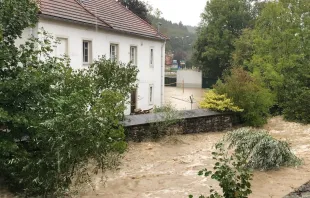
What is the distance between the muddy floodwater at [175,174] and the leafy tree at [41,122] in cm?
93

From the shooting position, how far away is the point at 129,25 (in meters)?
22.0

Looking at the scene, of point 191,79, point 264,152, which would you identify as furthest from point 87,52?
point 191,79

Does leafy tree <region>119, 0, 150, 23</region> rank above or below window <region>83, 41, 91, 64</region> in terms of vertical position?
above

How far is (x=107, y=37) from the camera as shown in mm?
19172

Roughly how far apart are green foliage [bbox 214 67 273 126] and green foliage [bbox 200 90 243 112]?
0.51 metres

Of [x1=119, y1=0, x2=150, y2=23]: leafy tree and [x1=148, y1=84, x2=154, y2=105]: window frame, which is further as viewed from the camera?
[x1=119, y1=0, x2=150, y2=23]: leafy tree

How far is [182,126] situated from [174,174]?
518 centimetres

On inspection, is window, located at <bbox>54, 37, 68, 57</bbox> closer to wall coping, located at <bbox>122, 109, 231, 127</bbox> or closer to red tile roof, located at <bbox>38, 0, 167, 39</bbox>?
red tile roof, located at <bbox>38, 0, 167, 39</bbox>

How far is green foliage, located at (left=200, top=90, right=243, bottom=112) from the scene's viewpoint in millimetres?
15648

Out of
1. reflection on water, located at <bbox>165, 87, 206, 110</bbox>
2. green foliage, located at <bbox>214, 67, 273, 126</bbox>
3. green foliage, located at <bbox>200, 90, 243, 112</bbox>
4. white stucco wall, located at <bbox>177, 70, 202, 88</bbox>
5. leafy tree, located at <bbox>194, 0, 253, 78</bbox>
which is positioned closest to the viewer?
green foliage, located at <bbox>200, 90, 243, 112</bbox>

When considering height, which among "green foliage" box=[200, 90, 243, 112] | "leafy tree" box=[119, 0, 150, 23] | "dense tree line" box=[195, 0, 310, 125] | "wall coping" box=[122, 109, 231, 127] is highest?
"leafy tree" box=[119, 0, 150, 23]

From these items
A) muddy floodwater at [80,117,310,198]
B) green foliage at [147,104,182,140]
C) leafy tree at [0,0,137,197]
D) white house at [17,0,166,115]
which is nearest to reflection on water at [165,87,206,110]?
white house at [17,0,166,115]

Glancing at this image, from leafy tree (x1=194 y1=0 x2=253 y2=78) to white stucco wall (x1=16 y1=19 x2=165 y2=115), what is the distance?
2310cm

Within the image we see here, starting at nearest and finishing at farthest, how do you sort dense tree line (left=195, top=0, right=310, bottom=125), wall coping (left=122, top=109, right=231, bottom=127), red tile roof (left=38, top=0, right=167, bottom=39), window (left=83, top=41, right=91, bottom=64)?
wall coping (left=122, top=109, right=231, bottom=127), red tile roof (left=38, top=0, right=167, bottom=39), dense tree line (left=195, top=0, right=310, bottom=125), window (left=83, top=41, right=91, bottom=64)
